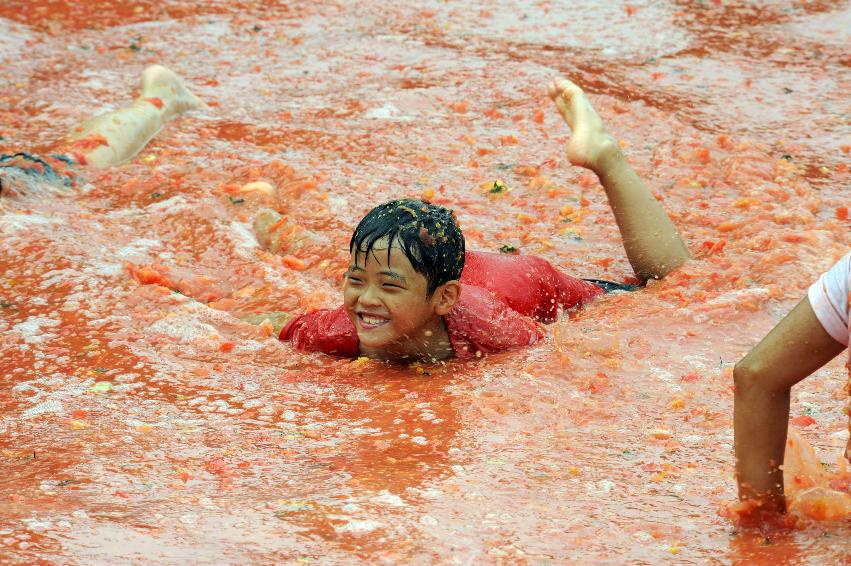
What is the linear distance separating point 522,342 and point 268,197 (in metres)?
2.19

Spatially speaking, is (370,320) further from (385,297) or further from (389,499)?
(389,499)

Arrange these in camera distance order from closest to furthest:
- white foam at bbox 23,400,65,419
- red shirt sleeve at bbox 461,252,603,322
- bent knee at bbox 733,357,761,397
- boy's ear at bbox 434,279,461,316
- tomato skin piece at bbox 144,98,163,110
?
bent knee at bbox 733,357,761,397 < white foam at bbox 23,400,65,419 < boy's ear at bbox 434,279,461,316 < red shirt sleeve at bbox 461,252,603,322 < tomato skin piece at bbox 144,98,163,110

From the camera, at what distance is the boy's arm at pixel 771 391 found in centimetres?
250

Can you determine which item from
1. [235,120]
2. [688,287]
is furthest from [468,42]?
[688,287]

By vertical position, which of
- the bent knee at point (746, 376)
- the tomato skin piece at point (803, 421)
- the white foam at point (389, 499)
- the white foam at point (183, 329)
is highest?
the bent knee at point (746, 376)

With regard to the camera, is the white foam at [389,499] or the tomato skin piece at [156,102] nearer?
the white foam at [389,499]

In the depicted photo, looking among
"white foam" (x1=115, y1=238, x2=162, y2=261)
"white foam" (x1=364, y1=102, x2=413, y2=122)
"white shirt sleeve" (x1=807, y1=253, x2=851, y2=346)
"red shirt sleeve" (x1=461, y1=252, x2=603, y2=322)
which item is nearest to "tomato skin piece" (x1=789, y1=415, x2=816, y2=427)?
"white shirt sleeve" (x1=807, y1=253, x2=851, y2=346)

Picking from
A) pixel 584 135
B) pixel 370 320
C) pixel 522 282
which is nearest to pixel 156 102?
pixel 584 135

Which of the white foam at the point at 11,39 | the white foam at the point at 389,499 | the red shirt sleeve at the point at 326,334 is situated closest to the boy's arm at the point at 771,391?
the white foam at the point at 389,499

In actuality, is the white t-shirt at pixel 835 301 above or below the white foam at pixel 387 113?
above

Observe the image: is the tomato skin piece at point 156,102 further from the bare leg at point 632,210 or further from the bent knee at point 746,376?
the bent knee at point 746,376

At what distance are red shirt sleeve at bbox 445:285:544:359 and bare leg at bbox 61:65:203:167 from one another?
295 cm

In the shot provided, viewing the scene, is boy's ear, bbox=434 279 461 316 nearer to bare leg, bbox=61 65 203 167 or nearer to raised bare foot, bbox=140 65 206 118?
bare leg, bbox=61 65 203 167

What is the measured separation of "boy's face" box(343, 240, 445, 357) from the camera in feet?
13.8
